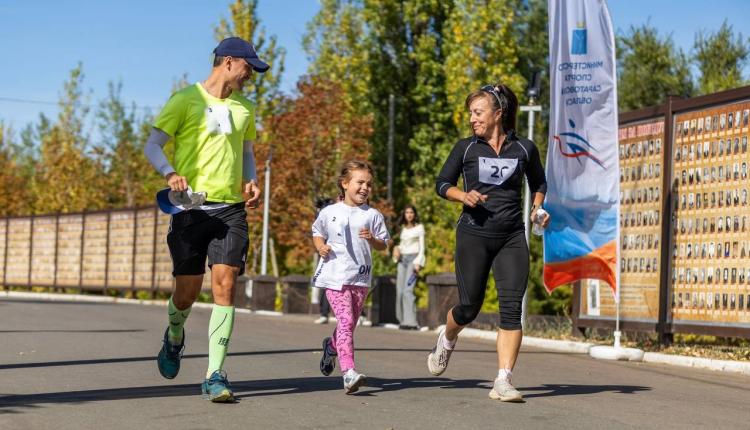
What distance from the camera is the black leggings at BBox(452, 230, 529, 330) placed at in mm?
7672

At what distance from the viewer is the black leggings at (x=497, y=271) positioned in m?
7.67

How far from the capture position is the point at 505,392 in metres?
7.37

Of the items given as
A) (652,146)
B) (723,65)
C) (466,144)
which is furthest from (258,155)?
(466,144)

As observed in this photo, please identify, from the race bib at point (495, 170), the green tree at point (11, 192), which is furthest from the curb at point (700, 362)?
the green tree at point (11, 192)

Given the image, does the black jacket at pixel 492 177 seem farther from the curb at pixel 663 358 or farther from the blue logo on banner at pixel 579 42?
the blue logo on banner at pixel 579 42

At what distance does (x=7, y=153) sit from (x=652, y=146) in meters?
51.0

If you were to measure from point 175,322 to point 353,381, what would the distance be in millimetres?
1190

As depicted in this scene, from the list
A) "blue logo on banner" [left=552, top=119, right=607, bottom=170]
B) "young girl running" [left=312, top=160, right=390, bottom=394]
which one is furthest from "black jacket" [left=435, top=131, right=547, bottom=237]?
"blue logo on banner" [left=552, top=119, right=607, bottom=170]

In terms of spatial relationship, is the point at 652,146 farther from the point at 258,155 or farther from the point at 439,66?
the point at 439,66

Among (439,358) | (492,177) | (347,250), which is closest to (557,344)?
(439,358)

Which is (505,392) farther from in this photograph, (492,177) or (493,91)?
(493,91)

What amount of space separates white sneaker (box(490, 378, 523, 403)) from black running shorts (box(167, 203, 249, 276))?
1.77 metres

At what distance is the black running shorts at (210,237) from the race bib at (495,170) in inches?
64.9

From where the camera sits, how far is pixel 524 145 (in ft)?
26.2
